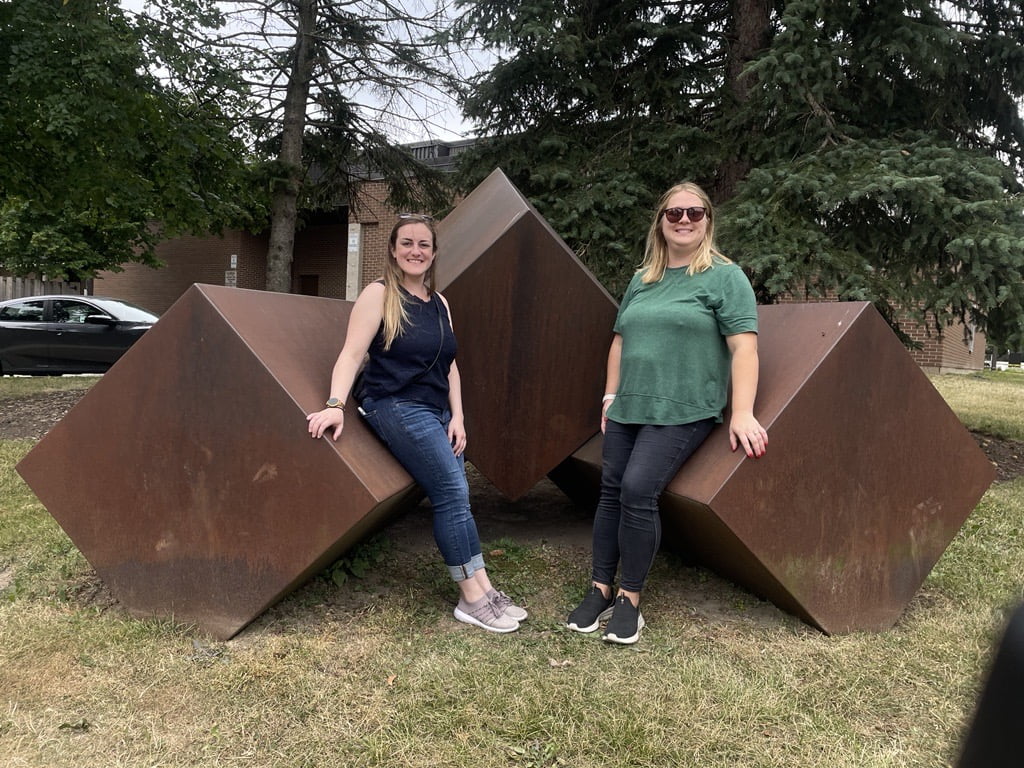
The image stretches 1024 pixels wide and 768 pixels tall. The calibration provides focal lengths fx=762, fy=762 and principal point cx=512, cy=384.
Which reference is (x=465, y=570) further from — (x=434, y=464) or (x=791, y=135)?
(x=791, y=135)

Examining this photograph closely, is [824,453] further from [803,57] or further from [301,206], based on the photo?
[301,206]

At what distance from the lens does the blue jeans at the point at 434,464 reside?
3.12m

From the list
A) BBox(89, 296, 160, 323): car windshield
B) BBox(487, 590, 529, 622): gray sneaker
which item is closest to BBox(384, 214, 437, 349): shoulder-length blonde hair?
BBox(487, 590, 529, 622): gray sneaker

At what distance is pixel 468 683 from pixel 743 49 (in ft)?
23.1

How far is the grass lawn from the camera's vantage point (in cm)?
228

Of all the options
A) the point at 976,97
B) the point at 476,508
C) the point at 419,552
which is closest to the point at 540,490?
the point at 476,508

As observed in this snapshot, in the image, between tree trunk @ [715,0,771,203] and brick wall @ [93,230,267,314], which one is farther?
brick wall @ [93,230,267,314]

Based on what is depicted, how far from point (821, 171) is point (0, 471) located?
670cm

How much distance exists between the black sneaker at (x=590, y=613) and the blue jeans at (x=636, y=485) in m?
0.07

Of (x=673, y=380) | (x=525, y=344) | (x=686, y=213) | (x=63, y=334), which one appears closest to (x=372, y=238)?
(x=63, y=334)

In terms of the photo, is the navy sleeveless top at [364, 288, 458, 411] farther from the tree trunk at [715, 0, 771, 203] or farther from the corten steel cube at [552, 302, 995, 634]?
the tree trunk at [715, 0, 771, 203]

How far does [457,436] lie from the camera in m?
3.37

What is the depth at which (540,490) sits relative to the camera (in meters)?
5.73

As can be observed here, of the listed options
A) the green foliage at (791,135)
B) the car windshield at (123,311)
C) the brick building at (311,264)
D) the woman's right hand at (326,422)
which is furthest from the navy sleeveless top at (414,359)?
the brick building at (311,264)
